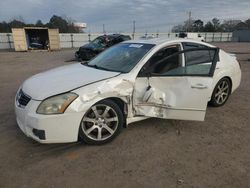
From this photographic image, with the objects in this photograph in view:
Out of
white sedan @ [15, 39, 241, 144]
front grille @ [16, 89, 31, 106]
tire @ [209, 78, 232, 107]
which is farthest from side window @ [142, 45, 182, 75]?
front grille @ [16, 89, 31, 106]

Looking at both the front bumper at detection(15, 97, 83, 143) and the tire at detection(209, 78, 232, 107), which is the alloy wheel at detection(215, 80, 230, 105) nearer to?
the tire at detection(209, 78, 232, 107)

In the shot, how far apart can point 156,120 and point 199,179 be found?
5.82 ft

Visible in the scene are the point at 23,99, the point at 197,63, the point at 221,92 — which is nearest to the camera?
the point at 23,99

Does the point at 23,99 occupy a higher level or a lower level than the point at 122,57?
lower

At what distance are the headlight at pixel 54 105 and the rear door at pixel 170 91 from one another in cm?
106

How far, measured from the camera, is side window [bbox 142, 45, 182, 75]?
377 cm

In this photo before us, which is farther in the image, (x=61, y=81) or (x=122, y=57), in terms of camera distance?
(x=122, y=57)

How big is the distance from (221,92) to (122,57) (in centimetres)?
237

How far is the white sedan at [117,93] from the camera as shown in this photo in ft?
10.4

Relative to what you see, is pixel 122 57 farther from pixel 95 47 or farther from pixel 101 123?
pixel 95 47

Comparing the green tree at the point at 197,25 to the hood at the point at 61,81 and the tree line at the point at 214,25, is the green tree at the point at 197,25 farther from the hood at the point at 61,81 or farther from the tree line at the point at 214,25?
the hood at the point at 61,81

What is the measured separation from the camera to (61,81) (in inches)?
139

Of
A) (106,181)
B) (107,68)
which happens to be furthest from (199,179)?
(107,68)

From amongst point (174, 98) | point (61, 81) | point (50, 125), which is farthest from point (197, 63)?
point (50, 125)
